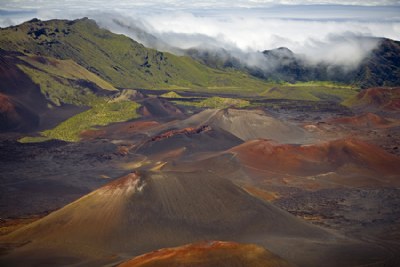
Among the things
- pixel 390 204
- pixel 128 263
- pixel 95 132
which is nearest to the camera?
pixel 128 263

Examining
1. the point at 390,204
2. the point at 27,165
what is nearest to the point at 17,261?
the point at 390,204

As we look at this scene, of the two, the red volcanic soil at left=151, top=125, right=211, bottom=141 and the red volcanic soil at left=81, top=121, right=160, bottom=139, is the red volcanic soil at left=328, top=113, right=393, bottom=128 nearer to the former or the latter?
the red volcanic soil at left=151, top=125, right=211, bottom=141

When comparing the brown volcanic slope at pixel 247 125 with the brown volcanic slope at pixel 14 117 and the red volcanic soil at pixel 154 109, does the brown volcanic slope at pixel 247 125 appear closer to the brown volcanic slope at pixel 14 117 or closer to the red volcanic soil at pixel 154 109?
the red volcanic soil at pixel 154 109

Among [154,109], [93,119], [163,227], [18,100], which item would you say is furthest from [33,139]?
[163,227]

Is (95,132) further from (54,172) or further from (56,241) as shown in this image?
(56,241)

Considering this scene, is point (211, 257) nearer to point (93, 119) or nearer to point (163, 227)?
point (163, 227)
